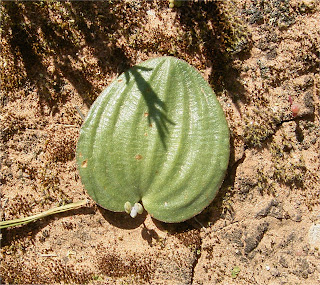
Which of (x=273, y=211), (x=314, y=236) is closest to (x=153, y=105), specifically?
(x=273, y=211)

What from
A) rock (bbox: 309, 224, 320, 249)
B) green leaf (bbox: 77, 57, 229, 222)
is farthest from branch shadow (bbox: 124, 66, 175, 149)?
rock (bbox: 309, 224, 320, 249)

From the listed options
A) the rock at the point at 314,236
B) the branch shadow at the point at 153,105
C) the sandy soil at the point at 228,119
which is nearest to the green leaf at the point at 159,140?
the branch shadow at the point at 153,105

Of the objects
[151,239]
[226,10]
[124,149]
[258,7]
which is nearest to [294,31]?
[258,7]

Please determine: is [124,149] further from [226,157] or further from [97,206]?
[226,157]

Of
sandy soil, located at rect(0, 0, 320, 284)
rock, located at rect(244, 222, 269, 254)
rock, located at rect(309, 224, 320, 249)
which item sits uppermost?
sandy soil, located at rect(0, 0, 320, 284)

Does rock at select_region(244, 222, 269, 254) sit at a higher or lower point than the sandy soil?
lower

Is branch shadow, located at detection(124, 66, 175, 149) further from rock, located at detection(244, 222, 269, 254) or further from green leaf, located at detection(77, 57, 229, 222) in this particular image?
rock, located at detection(244, 222, 269, 254)
